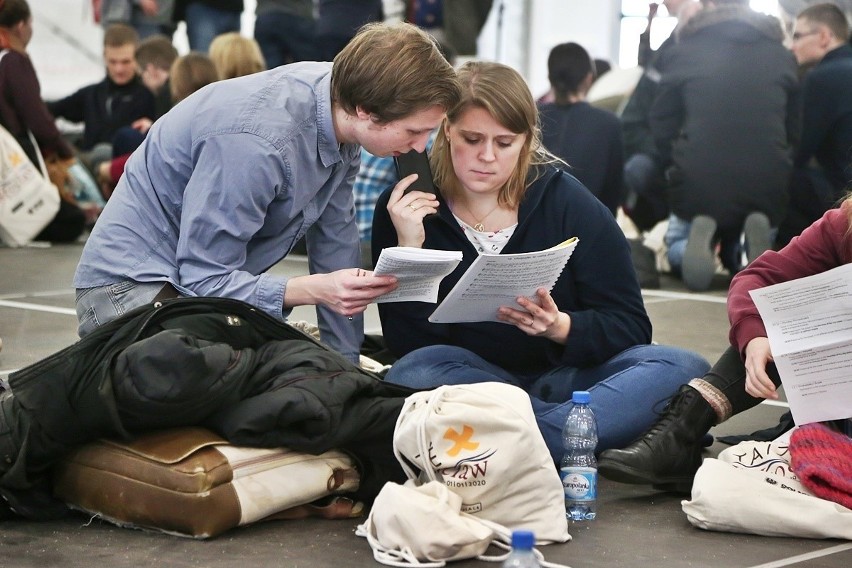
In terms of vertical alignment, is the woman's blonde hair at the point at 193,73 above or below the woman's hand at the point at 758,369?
below

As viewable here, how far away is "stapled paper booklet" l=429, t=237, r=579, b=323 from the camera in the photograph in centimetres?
292

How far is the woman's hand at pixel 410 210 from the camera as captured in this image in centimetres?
330

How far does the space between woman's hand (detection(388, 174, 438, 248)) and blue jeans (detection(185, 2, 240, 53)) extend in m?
6.16

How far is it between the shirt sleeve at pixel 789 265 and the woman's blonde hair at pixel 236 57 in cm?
498

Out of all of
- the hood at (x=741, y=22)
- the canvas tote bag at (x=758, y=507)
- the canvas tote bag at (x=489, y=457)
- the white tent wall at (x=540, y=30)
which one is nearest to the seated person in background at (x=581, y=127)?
the hood at (x=741, y=22)

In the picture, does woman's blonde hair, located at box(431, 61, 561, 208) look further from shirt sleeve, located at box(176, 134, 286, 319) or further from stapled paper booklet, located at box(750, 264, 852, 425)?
stapled paper booklet, located at box(750, 264, 852, 425)

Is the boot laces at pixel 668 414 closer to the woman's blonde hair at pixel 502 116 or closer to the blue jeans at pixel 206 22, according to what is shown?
the woman's blonde hair at pixel 502 116

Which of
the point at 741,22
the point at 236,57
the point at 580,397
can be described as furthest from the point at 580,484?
the point at 236,57

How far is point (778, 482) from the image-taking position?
283 cm

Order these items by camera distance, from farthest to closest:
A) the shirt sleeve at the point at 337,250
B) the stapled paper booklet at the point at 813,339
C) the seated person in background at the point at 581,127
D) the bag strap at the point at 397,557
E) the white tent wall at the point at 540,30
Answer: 1. the white tent wall at the point at 540,30
2. the seated person in background at the point at 581,127
3. the shirt sleeve at the point at 337,250
4. the stapled paper booklet at the point at 813,339
5. the bag strap at the point at 397,557

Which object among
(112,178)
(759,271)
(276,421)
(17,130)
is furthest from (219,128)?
(112,178)

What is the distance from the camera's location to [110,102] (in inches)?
381

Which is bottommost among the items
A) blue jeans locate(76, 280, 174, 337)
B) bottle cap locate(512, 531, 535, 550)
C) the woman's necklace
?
blue jeans locate(76, 280, 174, 337)

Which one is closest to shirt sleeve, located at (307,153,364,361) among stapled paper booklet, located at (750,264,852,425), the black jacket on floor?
the black jacket on floor
